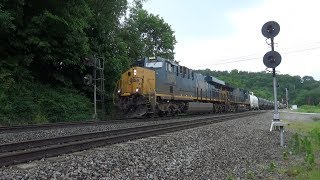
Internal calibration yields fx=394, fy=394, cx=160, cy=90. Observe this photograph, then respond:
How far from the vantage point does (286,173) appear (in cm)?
773

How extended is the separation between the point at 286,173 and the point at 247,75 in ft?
432

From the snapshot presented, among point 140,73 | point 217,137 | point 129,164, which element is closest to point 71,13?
point 140,73

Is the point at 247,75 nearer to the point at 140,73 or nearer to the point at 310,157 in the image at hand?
the point at 140,73

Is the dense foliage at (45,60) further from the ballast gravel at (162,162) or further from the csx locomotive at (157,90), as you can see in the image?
the ballast gravel at (162,162)

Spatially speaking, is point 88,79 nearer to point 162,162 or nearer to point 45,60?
point 45,60

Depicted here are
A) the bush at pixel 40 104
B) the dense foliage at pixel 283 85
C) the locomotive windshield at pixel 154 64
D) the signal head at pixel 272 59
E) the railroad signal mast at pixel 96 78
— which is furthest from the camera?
the dense foliage at pixel 283 85

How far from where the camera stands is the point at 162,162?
25.5 feet

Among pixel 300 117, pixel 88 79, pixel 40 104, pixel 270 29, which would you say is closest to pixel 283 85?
pixel 300 117

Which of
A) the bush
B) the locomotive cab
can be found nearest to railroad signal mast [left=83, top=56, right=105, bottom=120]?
the bush

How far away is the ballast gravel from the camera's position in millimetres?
6285

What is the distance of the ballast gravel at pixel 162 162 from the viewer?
20.6 ft

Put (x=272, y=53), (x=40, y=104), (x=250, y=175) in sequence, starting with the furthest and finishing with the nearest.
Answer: (x=40, y=104)
(x=272, y=53)
(x=250, y=175)

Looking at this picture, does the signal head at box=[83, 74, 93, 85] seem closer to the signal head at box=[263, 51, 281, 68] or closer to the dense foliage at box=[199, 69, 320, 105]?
the signal head at box=[263, 51, 281, 68]

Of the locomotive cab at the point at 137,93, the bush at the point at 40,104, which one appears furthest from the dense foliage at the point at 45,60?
the locomotive cab at the point at 137,93
